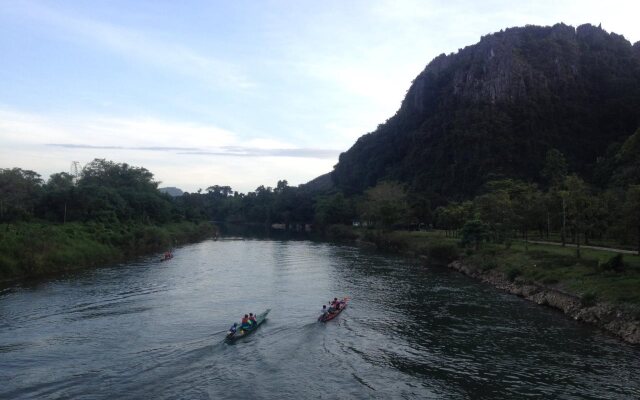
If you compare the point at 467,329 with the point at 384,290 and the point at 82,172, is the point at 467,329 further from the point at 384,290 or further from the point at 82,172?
the point at 82,172

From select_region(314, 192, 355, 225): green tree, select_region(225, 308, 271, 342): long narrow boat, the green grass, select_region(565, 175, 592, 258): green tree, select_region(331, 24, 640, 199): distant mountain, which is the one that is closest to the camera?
select_region(225, 308, 271, 342): long narrow boat

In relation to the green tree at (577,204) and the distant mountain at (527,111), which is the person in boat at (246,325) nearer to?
the green tree at (577,204)

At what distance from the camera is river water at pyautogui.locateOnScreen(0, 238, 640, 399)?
81.1 feet

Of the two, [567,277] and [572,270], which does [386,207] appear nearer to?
[572,270]

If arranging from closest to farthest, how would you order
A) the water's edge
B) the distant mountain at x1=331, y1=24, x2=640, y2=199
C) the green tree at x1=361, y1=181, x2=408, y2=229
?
the water's edge, the green tree at x1=361, y1=181, x2=408, y2=229, the distant mountain at x1=331, y1=24, x2=640, y2=199

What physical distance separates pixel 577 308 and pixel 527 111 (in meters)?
141

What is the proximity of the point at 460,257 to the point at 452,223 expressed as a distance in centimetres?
2184

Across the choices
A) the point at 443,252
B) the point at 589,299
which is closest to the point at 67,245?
the point at 443,252

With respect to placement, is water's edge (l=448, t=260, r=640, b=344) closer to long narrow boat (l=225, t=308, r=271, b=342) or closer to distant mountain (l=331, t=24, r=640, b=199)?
long narrow boat (l=225, t=308, r=271, b=342)

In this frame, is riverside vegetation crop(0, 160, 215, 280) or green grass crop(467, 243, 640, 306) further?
riverside vegetation crop(0, 160, 215, 280)

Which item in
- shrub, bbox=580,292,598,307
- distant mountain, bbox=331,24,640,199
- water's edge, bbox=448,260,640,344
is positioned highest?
distant mountain, bbox=331,24,640,199

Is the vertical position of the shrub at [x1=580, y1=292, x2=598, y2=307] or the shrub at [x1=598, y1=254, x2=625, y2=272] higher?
the shrub at [x1=598, y1=254, x2=625, y2=272]

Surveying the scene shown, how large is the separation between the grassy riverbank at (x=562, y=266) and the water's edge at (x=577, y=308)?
1.76ft

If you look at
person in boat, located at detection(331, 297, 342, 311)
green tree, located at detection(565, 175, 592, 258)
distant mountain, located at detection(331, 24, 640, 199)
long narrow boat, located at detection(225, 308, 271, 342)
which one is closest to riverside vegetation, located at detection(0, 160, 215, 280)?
long narrow boat, located at detection(225, 308, 271, 342)
